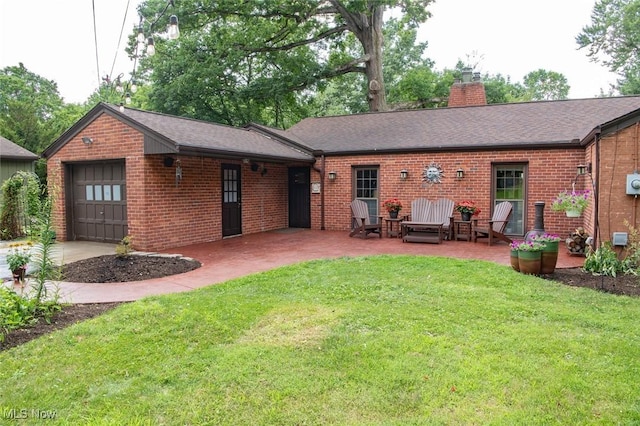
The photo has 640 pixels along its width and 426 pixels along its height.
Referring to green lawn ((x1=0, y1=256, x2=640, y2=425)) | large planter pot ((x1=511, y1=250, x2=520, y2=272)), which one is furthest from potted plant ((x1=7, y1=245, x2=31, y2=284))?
large planter pot ((x1=511, y1=250, x2=520, y2=272))

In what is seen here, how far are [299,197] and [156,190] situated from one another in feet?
16.5

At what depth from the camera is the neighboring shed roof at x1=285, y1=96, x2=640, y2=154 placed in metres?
10.2

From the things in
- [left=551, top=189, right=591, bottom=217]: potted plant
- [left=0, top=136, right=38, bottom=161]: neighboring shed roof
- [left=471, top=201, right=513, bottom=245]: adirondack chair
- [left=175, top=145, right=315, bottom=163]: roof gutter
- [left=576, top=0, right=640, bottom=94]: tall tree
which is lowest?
[left=471, top=201, right=513, bottom=245]: adirondack chair

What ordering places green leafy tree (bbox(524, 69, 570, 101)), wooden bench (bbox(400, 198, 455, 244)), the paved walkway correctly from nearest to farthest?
the paved walkway, wooden bench (bbox(400, 198, 455, 244)), green leafy tree (bbox(524, 69, 570, 101))

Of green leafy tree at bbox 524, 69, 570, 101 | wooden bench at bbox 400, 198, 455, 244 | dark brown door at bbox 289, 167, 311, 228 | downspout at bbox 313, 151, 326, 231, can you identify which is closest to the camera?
wooden bench at bbox 400, 198, 455, 244

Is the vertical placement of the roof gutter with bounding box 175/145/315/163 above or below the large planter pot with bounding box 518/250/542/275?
above

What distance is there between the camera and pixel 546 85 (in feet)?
162

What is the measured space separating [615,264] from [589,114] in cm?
612

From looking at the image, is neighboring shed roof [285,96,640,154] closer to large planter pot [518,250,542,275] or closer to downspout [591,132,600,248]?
downspout [591,132,600,248]

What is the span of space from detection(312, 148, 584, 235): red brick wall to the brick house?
0.02 metres

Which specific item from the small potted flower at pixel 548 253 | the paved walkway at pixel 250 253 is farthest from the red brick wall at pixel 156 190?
the small potted flower at pixel 548 253

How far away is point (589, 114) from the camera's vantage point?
1086 centimetres

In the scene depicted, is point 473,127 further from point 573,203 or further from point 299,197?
point 299,197

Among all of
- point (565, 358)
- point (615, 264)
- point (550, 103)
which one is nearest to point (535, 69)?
point (550, 103)
